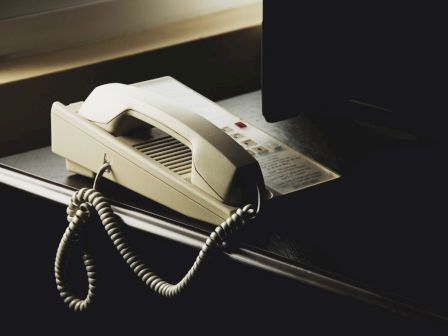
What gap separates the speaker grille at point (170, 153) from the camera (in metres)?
1.11

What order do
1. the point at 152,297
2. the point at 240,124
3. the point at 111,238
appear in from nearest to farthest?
the point at 111,238, the point at 152,297, the point at 240,124

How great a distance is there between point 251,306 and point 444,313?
25cm

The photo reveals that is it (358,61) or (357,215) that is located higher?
(358,61)

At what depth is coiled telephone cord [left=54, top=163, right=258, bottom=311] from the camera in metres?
0.99

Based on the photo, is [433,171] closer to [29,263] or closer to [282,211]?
[282,211]

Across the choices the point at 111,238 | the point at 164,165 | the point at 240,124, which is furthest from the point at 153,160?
the point at 240,124

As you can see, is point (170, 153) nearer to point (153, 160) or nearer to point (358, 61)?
point (153, 160)

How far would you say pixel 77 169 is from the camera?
4.00 ft

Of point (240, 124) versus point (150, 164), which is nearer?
point (150, 164)

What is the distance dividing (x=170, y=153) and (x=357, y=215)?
0.27 metres

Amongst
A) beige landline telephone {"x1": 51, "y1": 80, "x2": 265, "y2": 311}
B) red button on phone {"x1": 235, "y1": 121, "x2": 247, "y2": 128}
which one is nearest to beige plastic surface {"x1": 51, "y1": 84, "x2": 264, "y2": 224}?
beige landline telephone {"x1": 51, "y1": 80, "x2": 265, "y2": 311}

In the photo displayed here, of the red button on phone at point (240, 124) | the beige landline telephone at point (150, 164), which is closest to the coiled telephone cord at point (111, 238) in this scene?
the beige landline telephone at point (150, 164)

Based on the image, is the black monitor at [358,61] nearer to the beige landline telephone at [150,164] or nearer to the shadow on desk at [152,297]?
the beige landline telephone at [150,164]

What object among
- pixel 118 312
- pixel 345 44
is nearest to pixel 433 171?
pixel 345 44
